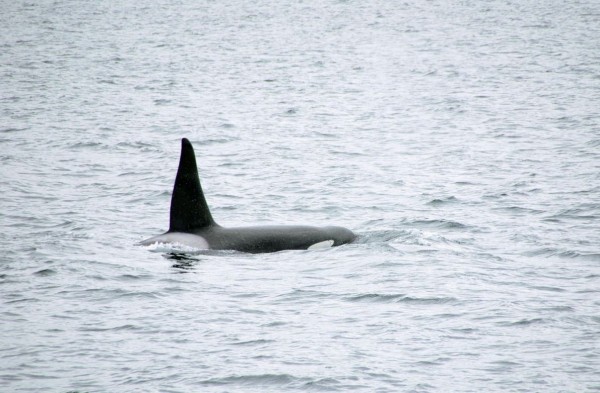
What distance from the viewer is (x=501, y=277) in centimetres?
1448

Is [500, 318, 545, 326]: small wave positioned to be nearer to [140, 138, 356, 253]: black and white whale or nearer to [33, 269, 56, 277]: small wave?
[140, 138, 356, 253]: black and white whale

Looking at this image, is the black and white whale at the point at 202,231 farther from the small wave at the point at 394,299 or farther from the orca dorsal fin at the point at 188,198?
the small wave at the point at 394,299

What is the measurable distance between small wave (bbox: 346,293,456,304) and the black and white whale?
2.64 m

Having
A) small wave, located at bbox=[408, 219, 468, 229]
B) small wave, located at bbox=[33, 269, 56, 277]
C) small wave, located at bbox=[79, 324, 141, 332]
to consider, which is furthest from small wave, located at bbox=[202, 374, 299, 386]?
small wave, located at bbox=[408, 219, 468, 229]

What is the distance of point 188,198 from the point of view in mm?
15438

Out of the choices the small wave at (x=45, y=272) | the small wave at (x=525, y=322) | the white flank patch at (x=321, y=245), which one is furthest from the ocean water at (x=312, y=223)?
the white flank patch at (x=321, y=245)

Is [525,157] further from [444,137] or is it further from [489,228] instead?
[489,228]

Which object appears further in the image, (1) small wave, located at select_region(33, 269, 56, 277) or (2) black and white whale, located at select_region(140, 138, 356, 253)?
(2) black and white whale, located at select_region(140, 138, 356, 253)

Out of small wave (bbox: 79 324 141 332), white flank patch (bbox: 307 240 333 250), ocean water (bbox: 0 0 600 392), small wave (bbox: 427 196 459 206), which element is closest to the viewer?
ocean water (bbox: 0 0 600 392)

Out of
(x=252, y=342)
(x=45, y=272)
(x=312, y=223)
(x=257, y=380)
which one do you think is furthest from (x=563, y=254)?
(x=45, y=272)

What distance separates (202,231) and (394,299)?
3740mm

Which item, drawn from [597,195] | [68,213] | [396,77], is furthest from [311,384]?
[396,77]

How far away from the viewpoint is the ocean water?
10984 millimetres

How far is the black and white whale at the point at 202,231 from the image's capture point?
1547 cm
